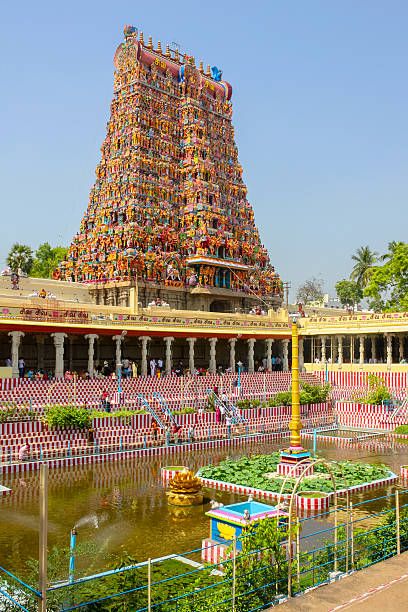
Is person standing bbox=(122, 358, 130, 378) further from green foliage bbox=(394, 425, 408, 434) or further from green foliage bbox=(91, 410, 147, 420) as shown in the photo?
green foliage bbox=(394, 425, 408, 434)

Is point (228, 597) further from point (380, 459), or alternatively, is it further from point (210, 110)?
point (210, 110)

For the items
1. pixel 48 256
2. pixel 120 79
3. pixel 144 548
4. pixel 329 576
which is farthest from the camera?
pixel 48 256

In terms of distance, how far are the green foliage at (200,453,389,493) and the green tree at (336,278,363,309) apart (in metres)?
73.8

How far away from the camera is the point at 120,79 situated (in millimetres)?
62906

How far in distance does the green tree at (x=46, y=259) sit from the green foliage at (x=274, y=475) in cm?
6419

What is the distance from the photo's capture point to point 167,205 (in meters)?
59.3

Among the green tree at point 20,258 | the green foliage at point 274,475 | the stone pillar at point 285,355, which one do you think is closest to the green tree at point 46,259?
the green tree at point 20,258

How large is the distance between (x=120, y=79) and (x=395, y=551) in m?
59.2

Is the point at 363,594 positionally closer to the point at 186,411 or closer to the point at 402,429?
the point at 186,411

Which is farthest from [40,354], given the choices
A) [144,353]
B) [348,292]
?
[348,292]

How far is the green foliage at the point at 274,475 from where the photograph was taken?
1902 cm

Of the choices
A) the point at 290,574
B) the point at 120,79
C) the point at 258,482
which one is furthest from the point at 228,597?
the point at 120,79

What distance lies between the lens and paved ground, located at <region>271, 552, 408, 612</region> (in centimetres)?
850

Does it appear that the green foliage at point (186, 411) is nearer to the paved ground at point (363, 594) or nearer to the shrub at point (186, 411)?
the shrub at point (186, 411)
